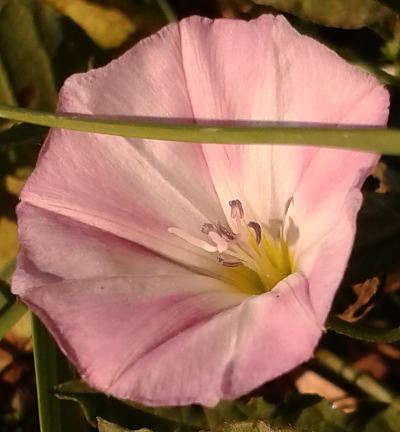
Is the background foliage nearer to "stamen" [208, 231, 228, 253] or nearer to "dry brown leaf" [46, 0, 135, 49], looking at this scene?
"dry brown leaf" [46, 0, 135, 49]

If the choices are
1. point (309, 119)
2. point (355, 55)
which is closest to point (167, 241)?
point (309, 119)

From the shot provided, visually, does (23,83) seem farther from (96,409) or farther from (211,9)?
(96,409)

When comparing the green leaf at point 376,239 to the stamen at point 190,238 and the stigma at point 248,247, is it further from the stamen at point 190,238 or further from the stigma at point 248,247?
the stamen at point 190,238

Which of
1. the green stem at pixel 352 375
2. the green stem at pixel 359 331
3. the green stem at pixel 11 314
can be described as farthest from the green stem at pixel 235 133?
the green stem at pixel 352 375

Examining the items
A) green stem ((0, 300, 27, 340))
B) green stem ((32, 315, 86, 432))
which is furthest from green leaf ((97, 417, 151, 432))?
green stem ((0, 300, 27, 340))

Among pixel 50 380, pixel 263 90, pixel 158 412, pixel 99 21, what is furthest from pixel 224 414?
pixel 99 21

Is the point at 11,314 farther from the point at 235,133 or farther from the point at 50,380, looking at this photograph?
the point at 235,133
